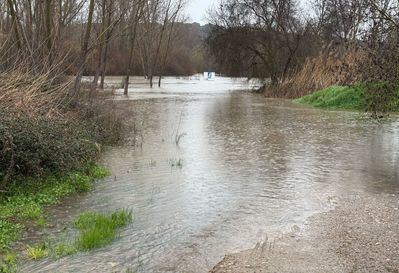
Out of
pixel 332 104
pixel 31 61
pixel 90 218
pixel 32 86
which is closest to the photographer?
pixel 90 218

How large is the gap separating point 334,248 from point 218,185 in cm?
310

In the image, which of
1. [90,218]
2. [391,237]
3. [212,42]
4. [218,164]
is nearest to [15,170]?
[90,218]

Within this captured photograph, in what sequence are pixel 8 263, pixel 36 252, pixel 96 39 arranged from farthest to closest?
1. pixel 96 39
2. pixel 36 252
3. pixel 8 263

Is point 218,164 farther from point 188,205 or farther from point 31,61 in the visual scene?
point 31,61

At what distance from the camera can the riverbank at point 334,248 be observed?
482 centimetres

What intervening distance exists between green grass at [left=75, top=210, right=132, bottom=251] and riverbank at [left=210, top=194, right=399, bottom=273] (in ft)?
4.51

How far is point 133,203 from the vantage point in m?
7.08

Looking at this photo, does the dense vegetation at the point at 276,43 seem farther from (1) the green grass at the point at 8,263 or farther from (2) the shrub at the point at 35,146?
(1) the green grass at the point at 8,263

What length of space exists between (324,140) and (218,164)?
4.38 meters

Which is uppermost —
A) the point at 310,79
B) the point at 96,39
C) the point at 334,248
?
the point at 96,39

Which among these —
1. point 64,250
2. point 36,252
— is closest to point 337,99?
point 64,250

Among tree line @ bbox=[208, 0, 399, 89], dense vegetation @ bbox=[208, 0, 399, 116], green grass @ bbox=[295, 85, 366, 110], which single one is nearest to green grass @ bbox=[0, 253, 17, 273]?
green grass @ bbox=[295, 85, 366, 110]

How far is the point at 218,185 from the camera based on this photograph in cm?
820

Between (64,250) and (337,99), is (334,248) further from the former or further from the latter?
(337,99)
